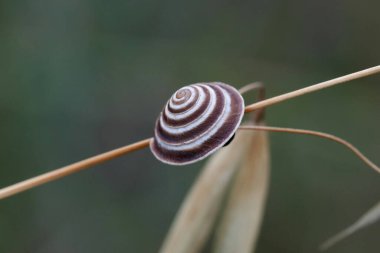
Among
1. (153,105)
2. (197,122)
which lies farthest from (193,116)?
(153,105)

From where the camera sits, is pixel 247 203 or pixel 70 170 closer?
pixel 70 170

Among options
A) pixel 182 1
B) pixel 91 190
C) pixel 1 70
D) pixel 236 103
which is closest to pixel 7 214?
pixel 91 190

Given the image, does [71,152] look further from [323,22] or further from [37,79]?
[323,22]

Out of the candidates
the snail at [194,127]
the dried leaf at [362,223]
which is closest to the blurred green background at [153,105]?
the dried leaf at [362,223]

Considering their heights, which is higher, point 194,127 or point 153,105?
point 194,127

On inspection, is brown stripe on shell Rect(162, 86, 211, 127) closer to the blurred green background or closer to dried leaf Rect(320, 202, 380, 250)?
dried leaf Rect(320, 202, 380, 250)

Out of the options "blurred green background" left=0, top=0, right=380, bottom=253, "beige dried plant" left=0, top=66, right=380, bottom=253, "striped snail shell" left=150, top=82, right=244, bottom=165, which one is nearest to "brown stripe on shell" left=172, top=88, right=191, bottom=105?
"striped snail shell" left=150, top=82, right=244, bottom=165

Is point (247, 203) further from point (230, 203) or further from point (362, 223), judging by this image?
point (362, 223)

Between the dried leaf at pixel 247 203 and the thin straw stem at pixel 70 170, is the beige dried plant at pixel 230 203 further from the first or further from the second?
the thin straw stem at pixel 70 170
